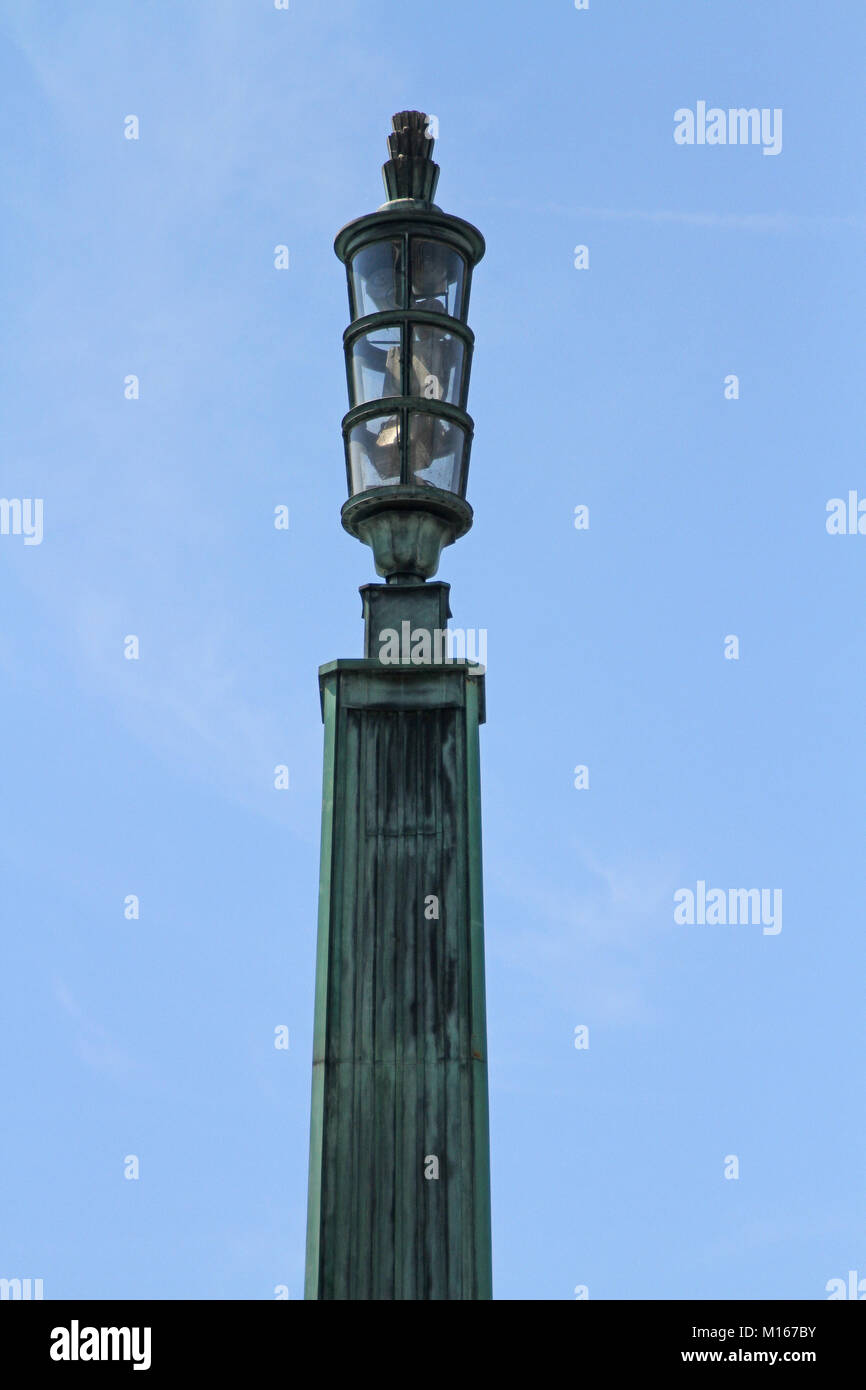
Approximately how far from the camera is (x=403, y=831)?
16.8 m

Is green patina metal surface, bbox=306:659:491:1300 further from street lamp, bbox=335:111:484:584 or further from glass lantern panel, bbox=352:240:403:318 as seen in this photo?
glass lantern panel, bbox=352:240:403:318

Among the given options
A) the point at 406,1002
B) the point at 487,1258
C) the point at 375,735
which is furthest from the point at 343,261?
the point at 487,1258

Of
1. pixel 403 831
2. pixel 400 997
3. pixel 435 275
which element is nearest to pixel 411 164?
pixel 435 275

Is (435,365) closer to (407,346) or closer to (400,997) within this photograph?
(407,346)

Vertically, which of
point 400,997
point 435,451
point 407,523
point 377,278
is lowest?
point 400,997

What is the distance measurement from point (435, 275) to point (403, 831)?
568cm

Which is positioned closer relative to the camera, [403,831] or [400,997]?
[400,997]

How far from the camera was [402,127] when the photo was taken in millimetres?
19672

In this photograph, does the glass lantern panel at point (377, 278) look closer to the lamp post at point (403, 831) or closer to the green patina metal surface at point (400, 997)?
the lamp post at point (403, 831)

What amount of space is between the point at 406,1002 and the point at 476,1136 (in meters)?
1.24

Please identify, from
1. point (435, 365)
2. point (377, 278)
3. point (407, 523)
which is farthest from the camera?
point (377, 278)
